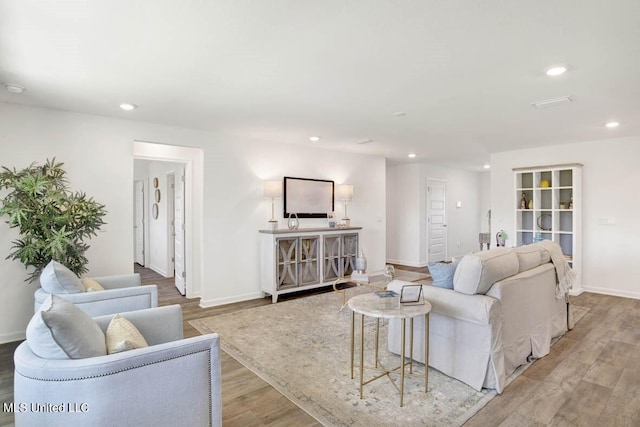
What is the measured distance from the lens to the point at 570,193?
18.4 ft

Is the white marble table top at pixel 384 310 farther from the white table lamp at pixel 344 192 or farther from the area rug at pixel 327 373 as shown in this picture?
the white table lamp at pixel 344 192

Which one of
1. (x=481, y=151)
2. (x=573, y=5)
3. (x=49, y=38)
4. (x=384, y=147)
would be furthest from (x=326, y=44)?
(x=481, y=151)

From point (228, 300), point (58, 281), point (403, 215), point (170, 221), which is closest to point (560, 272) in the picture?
point (228, 300)

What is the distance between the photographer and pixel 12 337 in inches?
138

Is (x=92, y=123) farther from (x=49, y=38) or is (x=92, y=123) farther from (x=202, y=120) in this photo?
(x=49, y=38)

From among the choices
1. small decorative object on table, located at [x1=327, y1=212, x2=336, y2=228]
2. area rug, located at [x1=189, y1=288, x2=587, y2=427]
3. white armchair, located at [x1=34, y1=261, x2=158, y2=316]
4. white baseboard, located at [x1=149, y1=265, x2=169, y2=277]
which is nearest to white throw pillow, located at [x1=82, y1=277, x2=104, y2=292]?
white armchair, located at [x1=34, y1=261, x2=158, y2=316]

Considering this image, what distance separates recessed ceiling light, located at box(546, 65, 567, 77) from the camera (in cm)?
257

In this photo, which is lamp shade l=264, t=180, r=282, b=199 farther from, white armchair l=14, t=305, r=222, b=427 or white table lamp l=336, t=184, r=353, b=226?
white armchair l=14, t=305, r=222, b=427

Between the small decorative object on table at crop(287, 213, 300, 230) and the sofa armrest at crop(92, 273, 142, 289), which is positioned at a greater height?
the small decorative object on table at crop(287, 213, 300, 230)

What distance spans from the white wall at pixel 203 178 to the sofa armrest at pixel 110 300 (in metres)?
1.26

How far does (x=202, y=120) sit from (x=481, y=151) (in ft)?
15.7

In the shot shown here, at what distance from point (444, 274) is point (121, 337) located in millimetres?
2247

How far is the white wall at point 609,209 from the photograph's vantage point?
199 inches

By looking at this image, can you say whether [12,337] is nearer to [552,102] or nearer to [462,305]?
[462,305]
